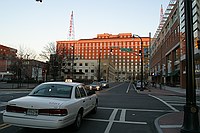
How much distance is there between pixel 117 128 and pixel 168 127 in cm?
182

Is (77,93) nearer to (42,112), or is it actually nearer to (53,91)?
(53,91)

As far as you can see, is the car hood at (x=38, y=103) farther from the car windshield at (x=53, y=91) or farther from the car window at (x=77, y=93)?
the car window at (x=77, y=93)

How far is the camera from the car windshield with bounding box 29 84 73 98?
665 centimetres

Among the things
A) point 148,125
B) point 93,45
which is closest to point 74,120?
point 148,125

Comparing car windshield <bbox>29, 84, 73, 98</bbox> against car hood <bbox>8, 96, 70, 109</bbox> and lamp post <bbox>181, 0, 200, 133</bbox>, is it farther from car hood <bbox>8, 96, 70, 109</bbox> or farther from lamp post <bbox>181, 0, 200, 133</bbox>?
lamp post <bbox>181, 0, 200, 133</bbox>

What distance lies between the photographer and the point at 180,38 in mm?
40656

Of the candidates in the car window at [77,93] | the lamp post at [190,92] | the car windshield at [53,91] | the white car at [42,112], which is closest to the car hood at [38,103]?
the white car at [42,112]

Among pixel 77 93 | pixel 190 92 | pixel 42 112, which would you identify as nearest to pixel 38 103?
pixel 42 112

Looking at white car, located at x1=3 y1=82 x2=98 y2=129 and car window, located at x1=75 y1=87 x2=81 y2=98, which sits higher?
car window, located at x1=75 y1=87 x2=81 y2=98

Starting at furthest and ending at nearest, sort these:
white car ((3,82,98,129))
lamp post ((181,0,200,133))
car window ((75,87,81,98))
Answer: car window ((75,87,81,98))
lamp post ((181,0,200,133))
white car ((3,82,98,129))

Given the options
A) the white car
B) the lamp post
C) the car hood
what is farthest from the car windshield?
the lamp post

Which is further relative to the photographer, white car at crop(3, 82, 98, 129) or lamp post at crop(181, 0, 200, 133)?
lamp post at crop(181, 0, 200, 133)

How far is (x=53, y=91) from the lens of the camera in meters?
6.79

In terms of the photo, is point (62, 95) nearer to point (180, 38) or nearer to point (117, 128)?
point (117, 128)
